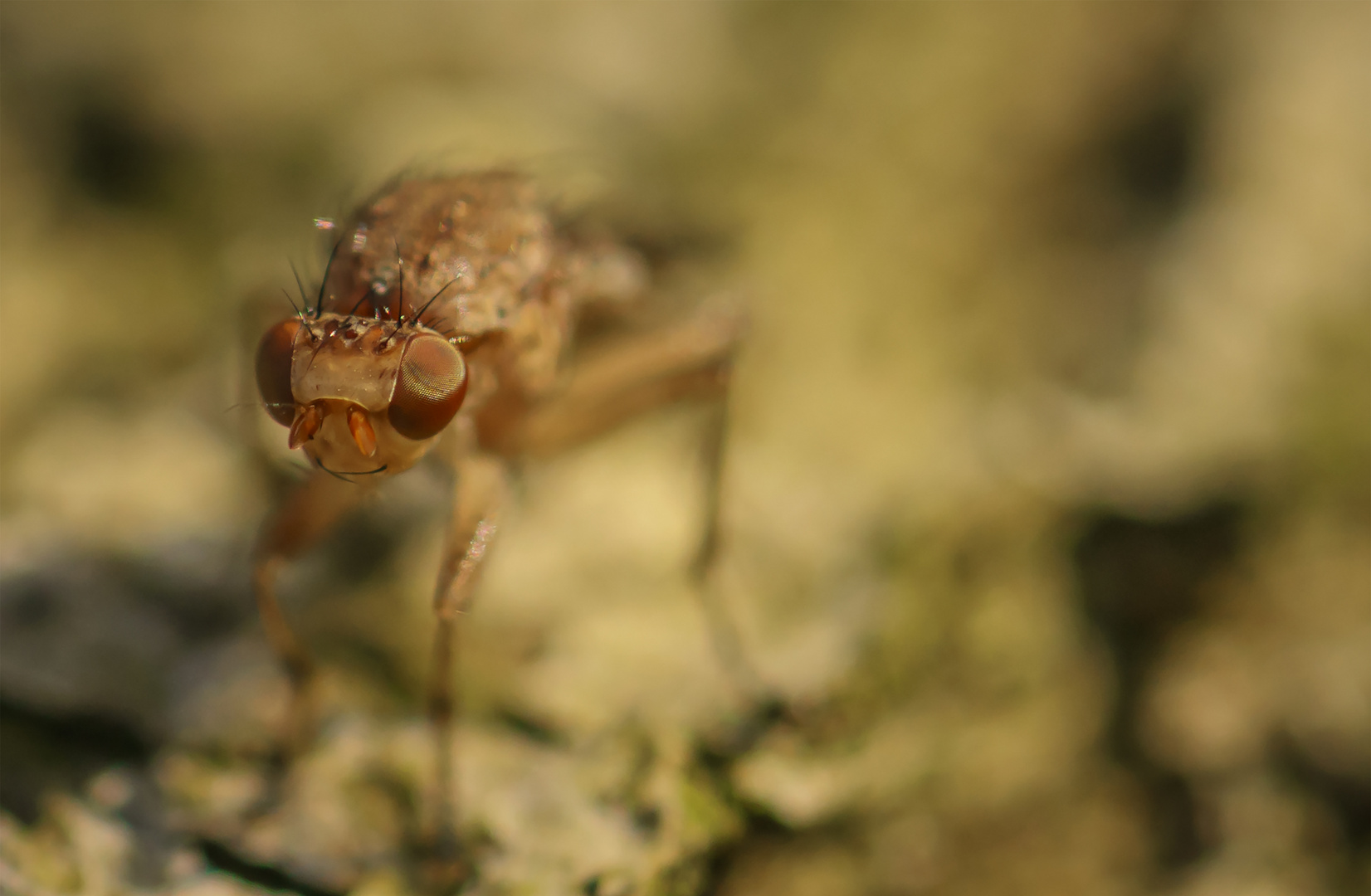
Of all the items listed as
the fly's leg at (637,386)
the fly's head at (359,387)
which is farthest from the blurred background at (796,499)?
the fly's head at (359,387)

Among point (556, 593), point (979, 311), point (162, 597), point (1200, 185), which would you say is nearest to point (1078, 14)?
point (1200, 185)

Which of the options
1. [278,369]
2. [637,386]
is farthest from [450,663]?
[637,386]

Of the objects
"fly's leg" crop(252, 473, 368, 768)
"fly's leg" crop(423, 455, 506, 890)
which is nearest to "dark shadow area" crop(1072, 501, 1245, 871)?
"fly's leg" crop(423, 455, 506, 890)

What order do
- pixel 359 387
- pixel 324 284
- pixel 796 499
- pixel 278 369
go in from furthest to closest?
pixel 796 499, pixel 324 284, pixel 278 369, pixel 359 387

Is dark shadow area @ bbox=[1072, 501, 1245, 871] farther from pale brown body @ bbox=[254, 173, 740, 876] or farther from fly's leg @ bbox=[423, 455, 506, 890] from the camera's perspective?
fly's leg @ bbox=[423, 455, 506, 890]

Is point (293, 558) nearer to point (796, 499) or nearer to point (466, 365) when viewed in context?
point (466, 365)

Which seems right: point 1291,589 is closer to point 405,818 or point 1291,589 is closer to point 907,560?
point 907,560

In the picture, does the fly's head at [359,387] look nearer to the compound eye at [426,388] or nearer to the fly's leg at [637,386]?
the compound eye at [426,388]
